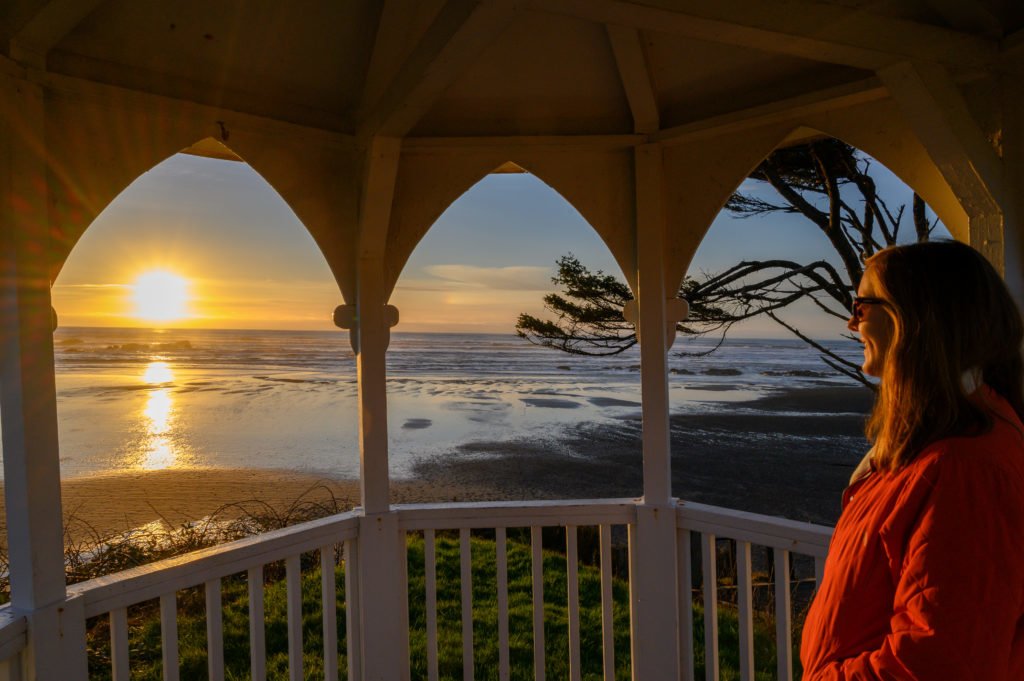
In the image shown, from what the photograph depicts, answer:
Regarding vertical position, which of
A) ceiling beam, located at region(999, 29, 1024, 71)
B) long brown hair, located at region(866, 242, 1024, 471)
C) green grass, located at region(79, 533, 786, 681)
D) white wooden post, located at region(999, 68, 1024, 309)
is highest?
ceiling beam, located at region(999, 29, 1024, 71)

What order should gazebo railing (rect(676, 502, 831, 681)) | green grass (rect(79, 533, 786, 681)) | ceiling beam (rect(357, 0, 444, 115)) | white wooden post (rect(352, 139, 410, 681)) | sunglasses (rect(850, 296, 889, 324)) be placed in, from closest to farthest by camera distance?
sunglasses (rect(850, 296, 889, 324)) < gazebo railing (rect(676, 502, 831, 681)) < ceiling beam (rect(357, 0, 444, 115)) < white wooden post (rect(352, 139, 410, 681)) < green grass (rect(79, 533, 786, 681))

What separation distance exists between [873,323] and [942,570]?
408 millimetres

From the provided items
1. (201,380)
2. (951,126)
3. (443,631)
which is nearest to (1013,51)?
(951,126)

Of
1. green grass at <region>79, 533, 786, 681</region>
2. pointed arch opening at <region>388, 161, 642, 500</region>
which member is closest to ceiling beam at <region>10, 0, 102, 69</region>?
green grass at <region>79, 533, 786, 681</region>

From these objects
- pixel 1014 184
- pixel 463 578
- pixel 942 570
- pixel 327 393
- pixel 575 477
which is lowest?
pixel 575 477

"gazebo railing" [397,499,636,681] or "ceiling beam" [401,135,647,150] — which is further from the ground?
"ceiling beam" [401,135,647,150]

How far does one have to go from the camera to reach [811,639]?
1077mm

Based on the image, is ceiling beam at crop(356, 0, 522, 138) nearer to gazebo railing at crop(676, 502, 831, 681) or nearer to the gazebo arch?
the gazebo arch

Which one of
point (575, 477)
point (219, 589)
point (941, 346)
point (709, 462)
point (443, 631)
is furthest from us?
point (709, 462)

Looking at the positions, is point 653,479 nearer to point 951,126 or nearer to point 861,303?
point 951,126

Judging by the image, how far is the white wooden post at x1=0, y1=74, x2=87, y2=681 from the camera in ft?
5.98

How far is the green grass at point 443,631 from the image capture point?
4.95 meters

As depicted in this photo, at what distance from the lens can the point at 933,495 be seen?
89 centimetres

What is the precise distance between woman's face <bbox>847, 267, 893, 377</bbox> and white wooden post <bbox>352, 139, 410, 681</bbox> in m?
2.02
